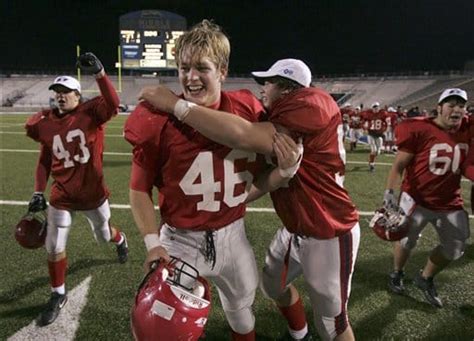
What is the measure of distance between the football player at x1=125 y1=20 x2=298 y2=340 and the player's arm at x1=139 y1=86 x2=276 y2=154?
0.03m

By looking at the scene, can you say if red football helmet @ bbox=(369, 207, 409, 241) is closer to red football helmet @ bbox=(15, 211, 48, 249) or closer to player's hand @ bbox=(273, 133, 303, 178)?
player's hand @ bbox=(273, 133, 303, 178)

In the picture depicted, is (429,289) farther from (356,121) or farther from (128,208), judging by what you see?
(356,121)

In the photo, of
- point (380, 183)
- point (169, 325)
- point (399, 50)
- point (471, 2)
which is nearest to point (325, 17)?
point (399, 50)

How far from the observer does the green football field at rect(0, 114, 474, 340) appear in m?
→ 3.03

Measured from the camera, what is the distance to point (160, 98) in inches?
68.0

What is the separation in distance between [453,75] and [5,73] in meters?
47.9

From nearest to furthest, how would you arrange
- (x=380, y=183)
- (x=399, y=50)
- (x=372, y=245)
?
(x=372, y=245), (x=380, y=183), (x=399, y=50)

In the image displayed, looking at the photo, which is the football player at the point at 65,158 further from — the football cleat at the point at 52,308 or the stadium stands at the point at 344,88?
the stadium stands at the point at 344,88

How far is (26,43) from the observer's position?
5000 centimetres

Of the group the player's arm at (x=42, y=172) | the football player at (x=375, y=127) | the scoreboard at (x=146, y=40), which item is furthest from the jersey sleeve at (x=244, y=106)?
the scoreboard at (x=146, y=40)

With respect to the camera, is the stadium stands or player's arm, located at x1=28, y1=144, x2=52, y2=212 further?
the stadium stands

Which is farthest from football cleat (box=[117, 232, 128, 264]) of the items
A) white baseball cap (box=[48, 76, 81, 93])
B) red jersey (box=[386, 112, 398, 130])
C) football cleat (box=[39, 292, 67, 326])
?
red jersey (box=[386, 112, 398, 130])

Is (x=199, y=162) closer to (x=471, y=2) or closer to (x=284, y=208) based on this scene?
(x=284, y=208)

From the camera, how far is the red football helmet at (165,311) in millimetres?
1561
